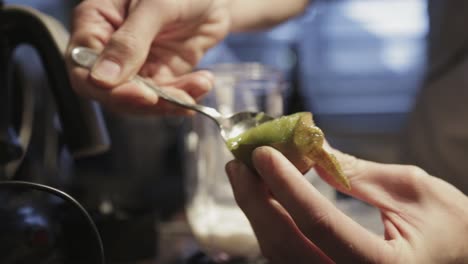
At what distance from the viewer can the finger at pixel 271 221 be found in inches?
19.8

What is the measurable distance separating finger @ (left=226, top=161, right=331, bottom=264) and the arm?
1.45 feet

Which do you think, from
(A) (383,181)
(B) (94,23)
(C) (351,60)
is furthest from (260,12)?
(C) (351,60)

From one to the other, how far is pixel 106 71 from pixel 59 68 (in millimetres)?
87

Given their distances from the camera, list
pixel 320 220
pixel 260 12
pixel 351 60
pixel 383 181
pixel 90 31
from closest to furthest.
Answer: pixel 320 220
pixel 383 181
pixel 90 31
pixel 260 12
pixel 351 60

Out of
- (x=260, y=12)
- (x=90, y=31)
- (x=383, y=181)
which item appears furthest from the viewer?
(x=260, y=12)

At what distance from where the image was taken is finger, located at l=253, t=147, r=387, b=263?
1.46 ft

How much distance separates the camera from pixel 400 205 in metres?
0.54

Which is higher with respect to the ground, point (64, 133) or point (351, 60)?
point (64, 133)

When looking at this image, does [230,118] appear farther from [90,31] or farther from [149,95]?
[90,31]

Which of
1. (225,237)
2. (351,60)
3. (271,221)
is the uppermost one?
(271,221)

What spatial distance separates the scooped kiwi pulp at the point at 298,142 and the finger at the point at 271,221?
0.06 ft

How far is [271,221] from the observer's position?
52 centimetres

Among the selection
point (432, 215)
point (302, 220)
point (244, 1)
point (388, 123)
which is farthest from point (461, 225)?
point (388, 123)

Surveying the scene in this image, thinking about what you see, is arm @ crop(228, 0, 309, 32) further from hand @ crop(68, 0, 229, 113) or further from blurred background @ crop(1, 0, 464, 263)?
blurred background @ crop(1, 0, 464, 263)
